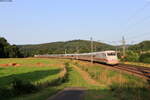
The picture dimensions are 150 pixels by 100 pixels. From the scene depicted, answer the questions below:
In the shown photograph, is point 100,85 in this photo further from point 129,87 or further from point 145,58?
point 145,58

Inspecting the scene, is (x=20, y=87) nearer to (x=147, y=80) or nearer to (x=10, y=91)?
(x=10, y=91)

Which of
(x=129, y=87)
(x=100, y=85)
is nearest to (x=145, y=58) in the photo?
(x=100, y=85)

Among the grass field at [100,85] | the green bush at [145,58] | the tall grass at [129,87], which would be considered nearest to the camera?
the tall grass at [129,87]

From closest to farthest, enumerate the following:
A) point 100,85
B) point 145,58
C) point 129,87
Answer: point 129,87 < point 100,85 < point 145,58

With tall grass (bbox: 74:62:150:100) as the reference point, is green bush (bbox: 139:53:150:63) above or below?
above

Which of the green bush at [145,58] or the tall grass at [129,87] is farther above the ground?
the green bush at [145,58]

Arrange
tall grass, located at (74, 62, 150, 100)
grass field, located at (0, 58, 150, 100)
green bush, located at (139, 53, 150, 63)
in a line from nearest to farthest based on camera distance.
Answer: tall grass, located at (74, 62, 150, 100) → grass field, located at (0, 58, 150, 100) → green bush, located at (139, 53, 150, 63)

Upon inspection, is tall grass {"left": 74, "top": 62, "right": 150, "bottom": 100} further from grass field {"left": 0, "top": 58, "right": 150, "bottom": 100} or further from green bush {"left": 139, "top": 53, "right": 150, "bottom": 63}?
green bush {"left": 139, "top": 53, "right": 150, "bottom": 63}

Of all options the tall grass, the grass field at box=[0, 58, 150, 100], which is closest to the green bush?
the grass field at box=[0, 58, 150, 100]

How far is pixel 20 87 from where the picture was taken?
17.9 meters

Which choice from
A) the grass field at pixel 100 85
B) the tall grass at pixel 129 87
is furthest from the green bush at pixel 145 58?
the tall grass at pixel 129 87

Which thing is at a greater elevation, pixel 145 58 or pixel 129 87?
pixel 145 58

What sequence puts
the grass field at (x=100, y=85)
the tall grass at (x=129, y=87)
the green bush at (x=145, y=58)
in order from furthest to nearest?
1. the green bush at (x=145, y=58)
2. the grass field at (x=100, y=85)
3. the tall grass at (x=129, y=87)

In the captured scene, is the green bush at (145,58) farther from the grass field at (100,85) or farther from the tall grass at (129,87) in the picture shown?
the tall grass at (129,87)
